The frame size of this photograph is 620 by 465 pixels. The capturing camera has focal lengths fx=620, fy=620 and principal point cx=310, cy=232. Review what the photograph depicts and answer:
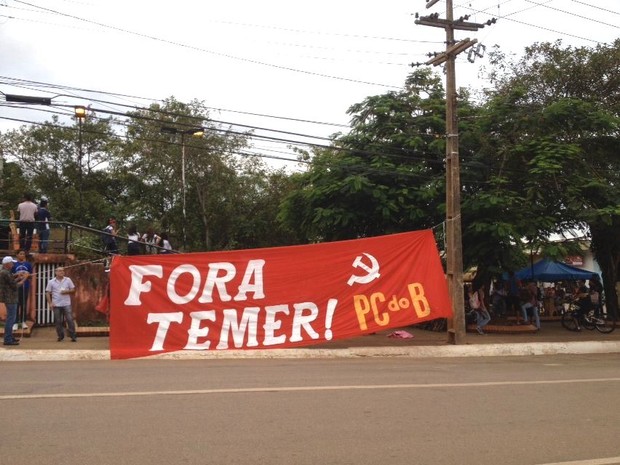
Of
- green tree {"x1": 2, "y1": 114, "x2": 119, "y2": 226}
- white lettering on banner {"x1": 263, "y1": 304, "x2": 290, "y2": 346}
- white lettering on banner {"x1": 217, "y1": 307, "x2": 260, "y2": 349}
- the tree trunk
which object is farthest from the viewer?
green tree {"x1": 2, "y1": 114, "x2": 119, "y2": 226}

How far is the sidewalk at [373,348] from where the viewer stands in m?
12.0

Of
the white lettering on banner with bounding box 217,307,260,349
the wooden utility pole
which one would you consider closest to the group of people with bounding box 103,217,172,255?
A: the white lettering on banner with bounding box 217,307,260,349

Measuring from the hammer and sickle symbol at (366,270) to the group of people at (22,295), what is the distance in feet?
20.1

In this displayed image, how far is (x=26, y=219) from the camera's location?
16312mm

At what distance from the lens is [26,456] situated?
517 centimetres

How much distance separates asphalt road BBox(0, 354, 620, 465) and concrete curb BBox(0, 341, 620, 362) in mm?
970

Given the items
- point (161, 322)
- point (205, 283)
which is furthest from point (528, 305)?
point (161, 322)

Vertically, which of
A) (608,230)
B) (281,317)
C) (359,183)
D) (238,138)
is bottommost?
(281,317)

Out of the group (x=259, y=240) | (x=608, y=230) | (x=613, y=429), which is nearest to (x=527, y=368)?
(x=613, y=429)

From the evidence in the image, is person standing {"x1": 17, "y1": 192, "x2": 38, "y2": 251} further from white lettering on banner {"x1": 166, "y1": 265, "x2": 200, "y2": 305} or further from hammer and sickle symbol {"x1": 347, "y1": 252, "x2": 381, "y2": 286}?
hammer and sickle symbol {"x1": 347, "y1": 252, "x2": 381, "y2": 286}

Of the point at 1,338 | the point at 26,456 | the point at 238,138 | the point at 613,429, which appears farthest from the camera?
the point at 238,138

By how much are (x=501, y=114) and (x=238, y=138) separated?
74.1 ft

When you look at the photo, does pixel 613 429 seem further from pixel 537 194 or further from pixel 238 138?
pixel 238 138

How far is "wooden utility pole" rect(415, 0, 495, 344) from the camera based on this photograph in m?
15.2
